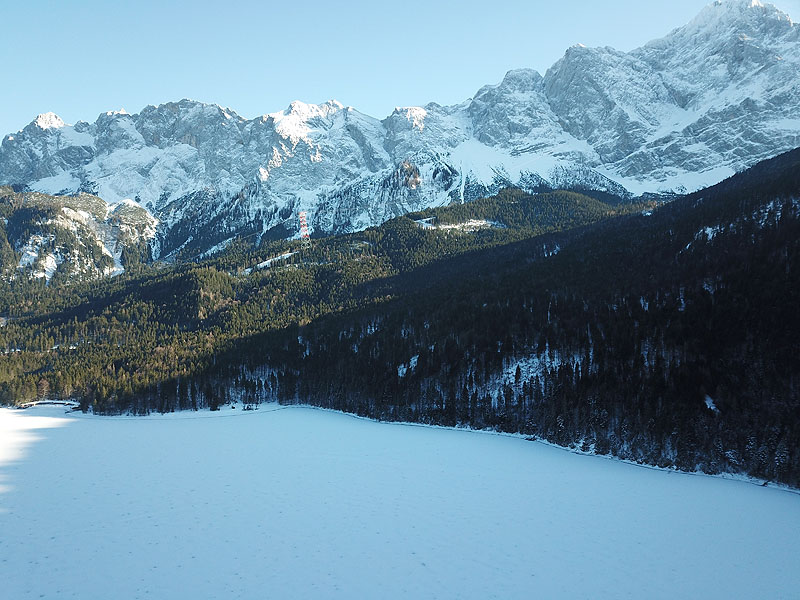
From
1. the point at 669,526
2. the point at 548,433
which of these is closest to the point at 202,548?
the point at 669,526

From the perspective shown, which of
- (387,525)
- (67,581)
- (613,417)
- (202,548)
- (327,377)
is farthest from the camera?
(327,377)

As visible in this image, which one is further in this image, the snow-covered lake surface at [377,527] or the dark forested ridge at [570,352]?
the dark forested ridge at [570,352]

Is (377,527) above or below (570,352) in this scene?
below

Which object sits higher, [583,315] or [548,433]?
[583,315]

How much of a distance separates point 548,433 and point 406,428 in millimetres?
25079

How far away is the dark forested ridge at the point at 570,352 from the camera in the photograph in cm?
6900

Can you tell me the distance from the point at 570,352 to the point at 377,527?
69541 mm

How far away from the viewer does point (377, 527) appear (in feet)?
112

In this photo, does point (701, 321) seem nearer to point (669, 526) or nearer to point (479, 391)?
point (479, 391)

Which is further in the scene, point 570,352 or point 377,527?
point 570,352

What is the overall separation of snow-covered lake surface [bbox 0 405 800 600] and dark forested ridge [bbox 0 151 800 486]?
14918 millimetres

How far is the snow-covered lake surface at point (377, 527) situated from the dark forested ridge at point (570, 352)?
14.9 metres

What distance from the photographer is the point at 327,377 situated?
122 meters

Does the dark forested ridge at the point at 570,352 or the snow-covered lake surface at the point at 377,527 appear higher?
the dark forested ridge at the point at 570,352
